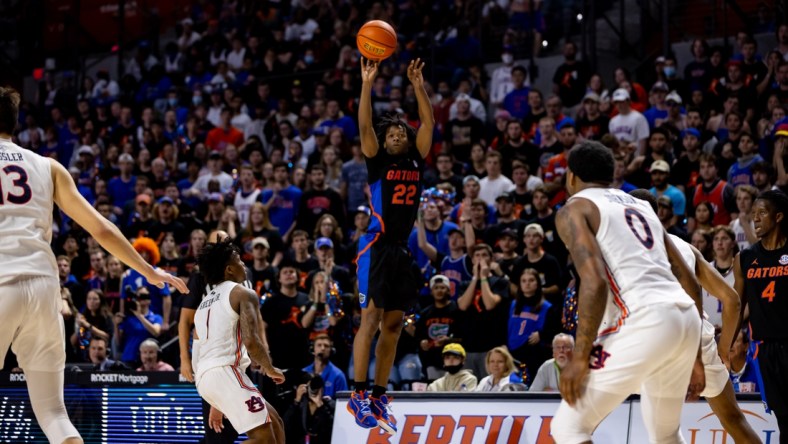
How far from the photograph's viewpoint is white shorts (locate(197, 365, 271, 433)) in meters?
8.46

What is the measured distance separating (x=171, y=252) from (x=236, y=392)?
7174mm

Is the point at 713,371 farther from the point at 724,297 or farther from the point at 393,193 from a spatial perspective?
the point at 393,193

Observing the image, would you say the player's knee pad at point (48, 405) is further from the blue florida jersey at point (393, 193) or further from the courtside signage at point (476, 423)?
the courtside signage at point (476, 423)

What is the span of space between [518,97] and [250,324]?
917 cm

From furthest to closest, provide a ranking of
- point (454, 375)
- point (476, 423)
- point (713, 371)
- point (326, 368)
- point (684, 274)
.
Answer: point (326, 368) < point (454, 375) < point (476, 423) < point (713, 371) < point (684, 274)

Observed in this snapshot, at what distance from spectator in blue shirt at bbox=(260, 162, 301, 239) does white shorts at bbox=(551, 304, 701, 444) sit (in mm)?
10466

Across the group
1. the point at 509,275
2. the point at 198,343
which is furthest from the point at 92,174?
the point at 198,343

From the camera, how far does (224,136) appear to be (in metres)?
19.0

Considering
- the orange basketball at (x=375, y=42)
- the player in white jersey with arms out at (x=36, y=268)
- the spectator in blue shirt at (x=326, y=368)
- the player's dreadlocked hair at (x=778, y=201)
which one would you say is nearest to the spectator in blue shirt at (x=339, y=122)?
the spectator in blue shirt at (x=326, y=368)

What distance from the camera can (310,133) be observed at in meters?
18.0

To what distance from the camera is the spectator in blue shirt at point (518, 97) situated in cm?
1672

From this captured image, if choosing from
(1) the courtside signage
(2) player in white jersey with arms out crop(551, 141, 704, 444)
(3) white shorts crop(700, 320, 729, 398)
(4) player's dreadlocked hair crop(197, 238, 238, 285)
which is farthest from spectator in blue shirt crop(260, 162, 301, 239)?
(2) player in white jersey with arms out crop(551, 141, 704, 444)

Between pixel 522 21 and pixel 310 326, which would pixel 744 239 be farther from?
pixel 522 21

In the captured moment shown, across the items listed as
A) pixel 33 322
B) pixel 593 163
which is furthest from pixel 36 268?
pixel 593 163
